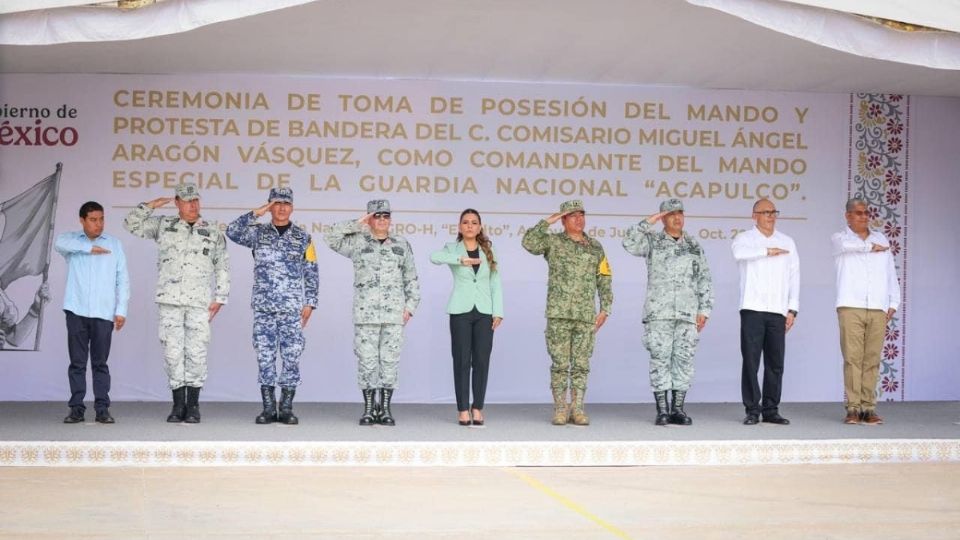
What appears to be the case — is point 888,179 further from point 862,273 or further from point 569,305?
point 569,305

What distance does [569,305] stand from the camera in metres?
8.91

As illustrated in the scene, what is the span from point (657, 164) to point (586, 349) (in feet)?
6.86

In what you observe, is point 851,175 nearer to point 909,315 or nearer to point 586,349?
point 909,315

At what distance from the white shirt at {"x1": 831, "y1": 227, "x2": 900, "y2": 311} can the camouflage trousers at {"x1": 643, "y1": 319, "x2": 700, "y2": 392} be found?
114 centimetres

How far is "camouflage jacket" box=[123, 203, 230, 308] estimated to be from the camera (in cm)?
859

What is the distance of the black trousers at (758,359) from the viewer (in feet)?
30.0

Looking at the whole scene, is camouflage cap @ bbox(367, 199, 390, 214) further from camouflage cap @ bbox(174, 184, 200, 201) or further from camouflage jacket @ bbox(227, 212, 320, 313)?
camouflage cap @ bbox(174, 184, 200, 201)

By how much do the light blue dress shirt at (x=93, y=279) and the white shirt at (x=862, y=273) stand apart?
4.70 m

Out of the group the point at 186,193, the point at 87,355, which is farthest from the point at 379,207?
the point at 87,355

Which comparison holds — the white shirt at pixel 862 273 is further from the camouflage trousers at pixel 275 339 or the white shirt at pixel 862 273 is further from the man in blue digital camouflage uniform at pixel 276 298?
the camouflage trousers at pixel 275 339

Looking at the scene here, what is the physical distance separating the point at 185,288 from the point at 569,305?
7.92 feet

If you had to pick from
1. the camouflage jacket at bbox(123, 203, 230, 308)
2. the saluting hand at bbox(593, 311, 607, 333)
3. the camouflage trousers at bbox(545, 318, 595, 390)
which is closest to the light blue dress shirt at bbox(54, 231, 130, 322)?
the camouflage jacket at bbox(123, 203, 230, 308)

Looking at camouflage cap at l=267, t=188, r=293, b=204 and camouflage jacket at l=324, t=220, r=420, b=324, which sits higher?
camouflage cap at l=267, t=188, r=293, b=204

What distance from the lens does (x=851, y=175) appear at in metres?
10.7
